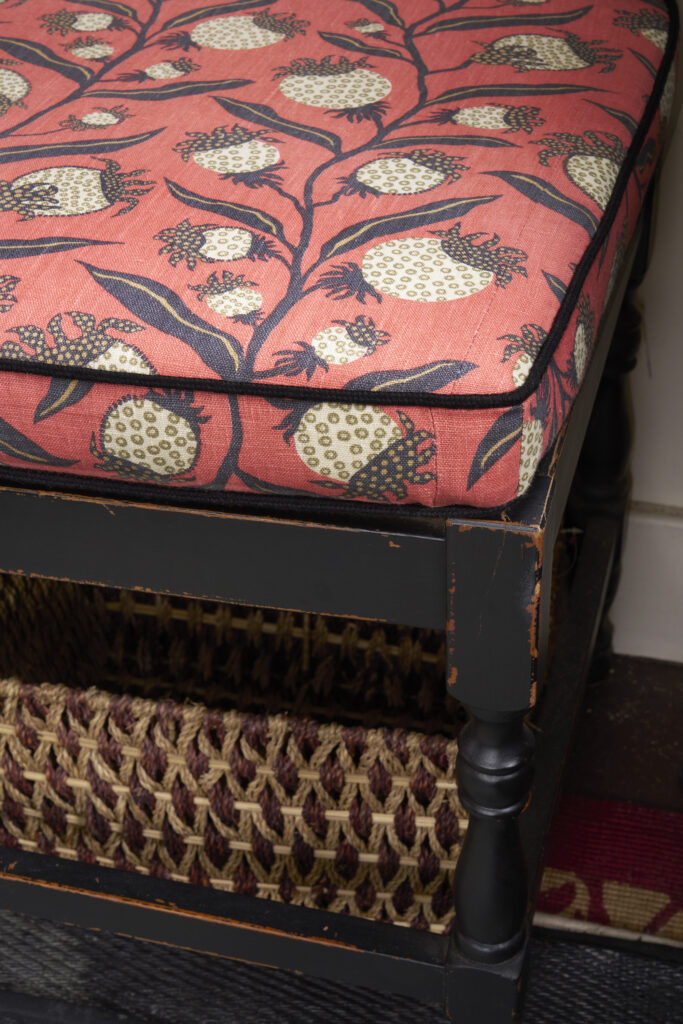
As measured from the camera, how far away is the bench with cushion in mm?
430

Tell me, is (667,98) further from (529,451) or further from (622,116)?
(529,451)

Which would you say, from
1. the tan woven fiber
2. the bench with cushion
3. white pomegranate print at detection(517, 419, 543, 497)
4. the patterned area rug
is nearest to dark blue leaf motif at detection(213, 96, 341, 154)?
the bench with cushion

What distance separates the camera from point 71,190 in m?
0.51

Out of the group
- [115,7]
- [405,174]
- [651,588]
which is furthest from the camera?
[651,588]

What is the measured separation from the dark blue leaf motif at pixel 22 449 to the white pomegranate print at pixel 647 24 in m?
0.47

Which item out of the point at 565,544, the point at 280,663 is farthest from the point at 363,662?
the point at 565,544

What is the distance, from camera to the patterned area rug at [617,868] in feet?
2.66

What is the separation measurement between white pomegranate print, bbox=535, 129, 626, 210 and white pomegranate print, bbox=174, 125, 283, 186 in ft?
0.45

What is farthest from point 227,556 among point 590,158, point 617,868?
point 617,868

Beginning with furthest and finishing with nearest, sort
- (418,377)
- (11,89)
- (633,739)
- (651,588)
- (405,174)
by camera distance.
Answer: (651,588) → (633,739) → (11,89) → (405,174) → (418,377)

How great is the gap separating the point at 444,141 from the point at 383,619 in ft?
0.82

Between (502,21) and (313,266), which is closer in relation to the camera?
(313,266)

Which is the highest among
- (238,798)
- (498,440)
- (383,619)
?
(498,440)

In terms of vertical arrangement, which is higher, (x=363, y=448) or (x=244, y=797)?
(x=363, y=448)
